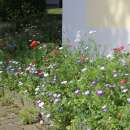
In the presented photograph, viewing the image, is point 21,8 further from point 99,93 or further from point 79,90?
point 99,93

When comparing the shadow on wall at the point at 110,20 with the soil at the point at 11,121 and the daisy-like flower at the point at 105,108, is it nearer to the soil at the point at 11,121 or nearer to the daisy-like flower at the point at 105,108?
the soil at the point at 11,121

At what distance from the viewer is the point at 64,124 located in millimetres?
5117

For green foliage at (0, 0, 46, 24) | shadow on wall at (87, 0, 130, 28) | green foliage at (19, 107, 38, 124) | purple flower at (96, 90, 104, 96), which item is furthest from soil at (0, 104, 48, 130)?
green foliage at (0, 0, 46, 24)

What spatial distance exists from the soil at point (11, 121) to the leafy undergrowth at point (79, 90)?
3.9 inches

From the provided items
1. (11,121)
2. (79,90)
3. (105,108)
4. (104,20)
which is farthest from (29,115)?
(104,20)

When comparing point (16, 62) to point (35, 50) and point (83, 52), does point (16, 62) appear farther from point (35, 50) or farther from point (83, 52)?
point (83, 52)

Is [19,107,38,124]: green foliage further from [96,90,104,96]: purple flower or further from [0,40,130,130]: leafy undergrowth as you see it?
[96,90,104,96]: purple flower

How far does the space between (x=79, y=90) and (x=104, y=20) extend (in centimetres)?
244

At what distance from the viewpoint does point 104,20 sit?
286 inches

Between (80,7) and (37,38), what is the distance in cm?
325

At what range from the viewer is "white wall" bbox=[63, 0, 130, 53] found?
7.09 m

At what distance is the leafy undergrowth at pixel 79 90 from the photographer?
14.9ft

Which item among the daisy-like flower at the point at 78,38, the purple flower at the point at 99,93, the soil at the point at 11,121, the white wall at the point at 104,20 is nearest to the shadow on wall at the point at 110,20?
the white wall at the point at 104,20

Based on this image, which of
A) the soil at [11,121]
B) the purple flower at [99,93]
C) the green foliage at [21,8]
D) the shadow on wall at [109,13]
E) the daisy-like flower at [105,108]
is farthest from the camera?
the green foliage at [21,8]
